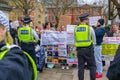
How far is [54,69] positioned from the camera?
36.7 ft

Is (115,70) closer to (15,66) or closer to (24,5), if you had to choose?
(15,66)

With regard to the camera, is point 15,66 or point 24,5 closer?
point 15,66

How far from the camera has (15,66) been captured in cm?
183

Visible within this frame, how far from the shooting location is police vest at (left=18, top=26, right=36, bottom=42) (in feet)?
A: 29.9

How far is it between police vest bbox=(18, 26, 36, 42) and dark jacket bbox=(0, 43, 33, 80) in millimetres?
7116

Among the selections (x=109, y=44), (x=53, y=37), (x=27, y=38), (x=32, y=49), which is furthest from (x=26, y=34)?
(x=109, y=44)

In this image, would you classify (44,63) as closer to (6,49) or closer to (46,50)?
(46,50)

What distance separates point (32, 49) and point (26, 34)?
0.45 m

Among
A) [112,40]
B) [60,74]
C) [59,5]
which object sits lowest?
[60,74]

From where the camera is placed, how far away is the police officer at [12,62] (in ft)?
5.86

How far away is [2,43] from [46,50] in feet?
30.9

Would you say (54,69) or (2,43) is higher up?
(2,43)

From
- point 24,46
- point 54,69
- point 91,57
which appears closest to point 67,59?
point 54,69

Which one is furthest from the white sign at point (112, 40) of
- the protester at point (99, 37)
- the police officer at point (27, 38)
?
the police officer at point (27, 38)
